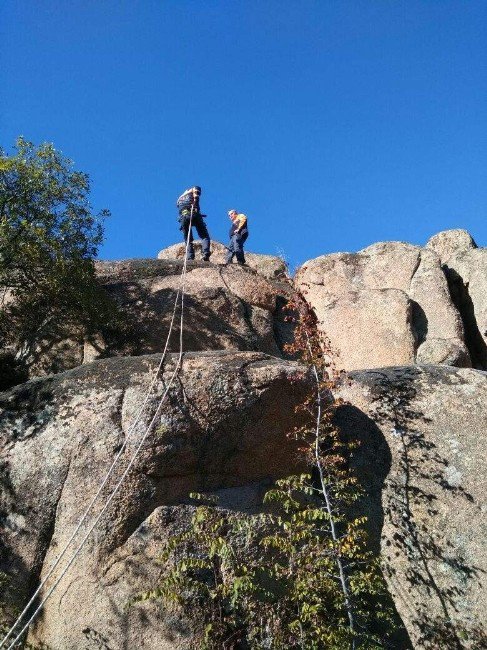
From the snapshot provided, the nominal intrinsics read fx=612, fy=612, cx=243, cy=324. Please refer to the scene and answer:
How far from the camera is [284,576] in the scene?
7754mm

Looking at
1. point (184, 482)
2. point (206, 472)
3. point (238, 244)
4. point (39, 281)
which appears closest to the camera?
point (184, 482)

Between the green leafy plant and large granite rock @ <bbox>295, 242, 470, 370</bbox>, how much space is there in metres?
7.39

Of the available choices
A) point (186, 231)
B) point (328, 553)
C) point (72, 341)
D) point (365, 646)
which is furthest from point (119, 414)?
point (186, 231)

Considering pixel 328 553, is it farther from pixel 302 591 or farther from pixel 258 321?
pixel 258 321

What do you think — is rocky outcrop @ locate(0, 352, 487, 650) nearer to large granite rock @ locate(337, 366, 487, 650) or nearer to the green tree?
large granite rock @ locate(337, 366, 487, 650)

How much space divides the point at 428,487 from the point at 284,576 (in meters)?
3.07

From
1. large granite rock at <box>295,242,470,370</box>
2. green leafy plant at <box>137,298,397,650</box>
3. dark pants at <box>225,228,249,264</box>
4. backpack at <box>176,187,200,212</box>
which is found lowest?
green leafy plant at <box>137,298,397,650</box>

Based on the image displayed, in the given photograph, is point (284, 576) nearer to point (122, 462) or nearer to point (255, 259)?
point (122, 462)

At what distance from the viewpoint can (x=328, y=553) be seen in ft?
24.3

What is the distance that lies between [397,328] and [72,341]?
8.49 m

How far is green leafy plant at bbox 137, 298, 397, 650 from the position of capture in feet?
22.9

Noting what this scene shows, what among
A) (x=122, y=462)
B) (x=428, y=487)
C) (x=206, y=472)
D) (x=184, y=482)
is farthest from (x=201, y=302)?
(x=428, y=487)

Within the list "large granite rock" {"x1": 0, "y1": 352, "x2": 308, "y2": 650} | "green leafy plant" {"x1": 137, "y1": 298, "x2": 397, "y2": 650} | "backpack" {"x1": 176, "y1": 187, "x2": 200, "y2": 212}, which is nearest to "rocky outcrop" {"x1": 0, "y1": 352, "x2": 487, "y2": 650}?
"large granite rock" {"x1": 0, "y1": 352, "x2": 308, "y2": 650}

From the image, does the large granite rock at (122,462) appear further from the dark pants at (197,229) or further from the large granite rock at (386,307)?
the dark pants at (197,229)
